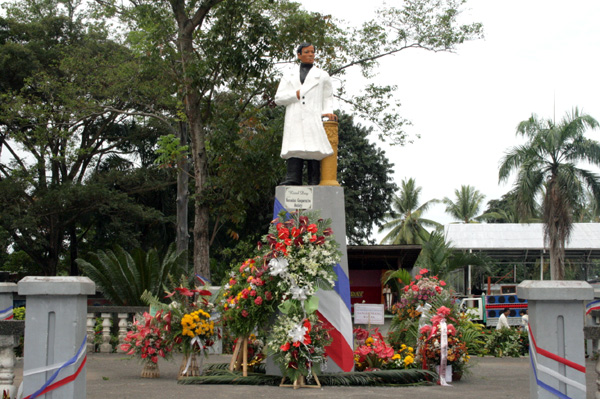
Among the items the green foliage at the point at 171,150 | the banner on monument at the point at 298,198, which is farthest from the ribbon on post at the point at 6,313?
the green foliage at the point at 171,150

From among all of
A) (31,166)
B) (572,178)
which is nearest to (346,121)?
(572,178)

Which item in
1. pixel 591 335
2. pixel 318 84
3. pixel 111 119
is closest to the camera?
pixel 591 335

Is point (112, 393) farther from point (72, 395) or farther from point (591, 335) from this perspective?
point (591, 335)

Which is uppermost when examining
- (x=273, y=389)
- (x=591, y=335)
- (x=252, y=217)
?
(x=252, y=217)

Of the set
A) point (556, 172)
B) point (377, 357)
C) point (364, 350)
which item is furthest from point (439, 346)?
point (556, 172)

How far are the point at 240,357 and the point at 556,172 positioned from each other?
22740 mm

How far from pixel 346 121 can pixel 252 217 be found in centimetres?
667

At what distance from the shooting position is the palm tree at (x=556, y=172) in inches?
1112

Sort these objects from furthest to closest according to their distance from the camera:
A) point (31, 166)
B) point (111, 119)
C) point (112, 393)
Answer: point (111, 119) < point (31, 166) < point (112, 393)

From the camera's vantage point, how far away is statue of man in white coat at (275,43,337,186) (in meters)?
10.3

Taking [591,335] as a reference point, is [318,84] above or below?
above

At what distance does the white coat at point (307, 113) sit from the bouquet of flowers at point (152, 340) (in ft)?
10.2

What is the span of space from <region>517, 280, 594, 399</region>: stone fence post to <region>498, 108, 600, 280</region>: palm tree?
23856mm

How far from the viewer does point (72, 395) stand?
553 cm
